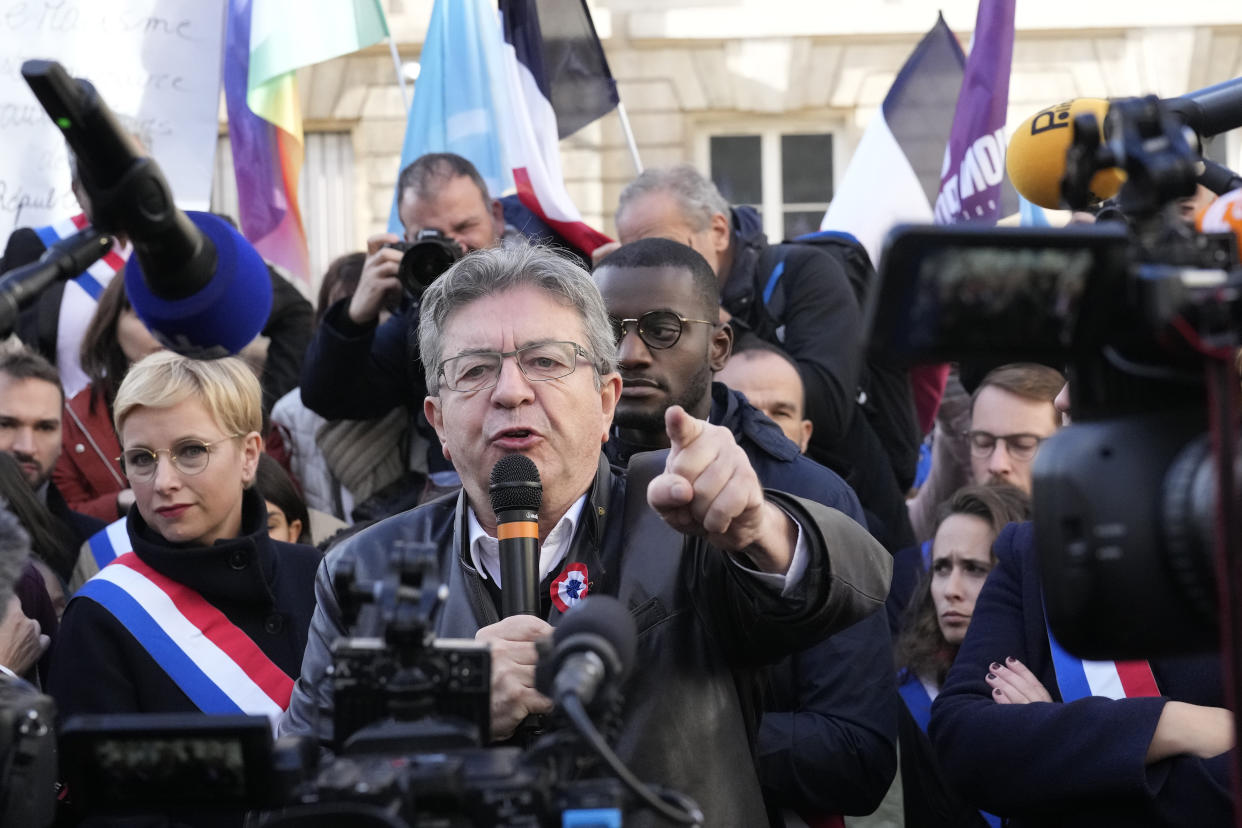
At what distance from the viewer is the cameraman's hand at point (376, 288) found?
531cm

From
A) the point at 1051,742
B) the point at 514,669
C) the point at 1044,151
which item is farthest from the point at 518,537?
the point at 1051,742

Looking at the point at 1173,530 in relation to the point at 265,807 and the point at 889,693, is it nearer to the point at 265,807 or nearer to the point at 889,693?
the point at 265,807

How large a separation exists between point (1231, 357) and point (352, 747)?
116 cm

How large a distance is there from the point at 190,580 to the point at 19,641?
45cm

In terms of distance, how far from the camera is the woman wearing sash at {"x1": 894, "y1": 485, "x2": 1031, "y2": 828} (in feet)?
15.4

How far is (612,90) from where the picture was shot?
7.64 meters

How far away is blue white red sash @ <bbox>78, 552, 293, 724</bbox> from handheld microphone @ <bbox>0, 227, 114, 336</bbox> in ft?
6.37

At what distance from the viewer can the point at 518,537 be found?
291 centimetres

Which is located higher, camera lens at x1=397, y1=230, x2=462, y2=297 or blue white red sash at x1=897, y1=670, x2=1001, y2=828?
camera lens at x1=397, y1=230, x2=462, y2=297

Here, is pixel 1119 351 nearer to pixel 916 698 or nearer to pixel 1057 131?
pixel 1057 131

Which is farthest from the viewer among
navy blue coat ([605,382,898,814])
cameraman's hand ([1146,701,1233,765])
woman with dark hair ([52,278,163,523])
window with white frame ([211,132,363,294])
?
window with white frame ([211,132,363,294])

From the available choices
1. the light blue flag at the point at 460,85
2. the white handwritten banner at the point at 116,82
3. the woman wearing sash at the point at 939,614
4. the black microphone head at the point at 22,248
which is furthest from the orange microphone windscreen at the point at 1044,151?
the light blue flag at the point at 460,85

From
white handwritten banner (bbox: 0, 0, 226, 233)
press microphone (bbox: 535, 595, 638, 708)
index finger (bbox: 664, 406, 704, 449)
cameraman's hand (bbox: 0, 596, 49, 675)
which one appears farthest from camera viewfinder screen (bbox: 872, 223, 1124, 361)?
white handwritten banner (bbox: 0, 0, 226, 233)

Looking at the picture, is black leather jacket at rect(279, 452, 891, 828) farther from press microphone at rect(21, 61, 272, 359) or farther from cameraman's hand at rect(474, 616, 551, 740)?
press microphone at rect(21, 61, 272, 359)
